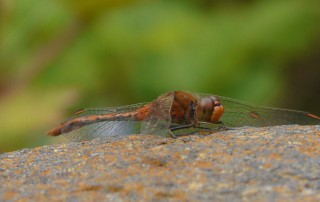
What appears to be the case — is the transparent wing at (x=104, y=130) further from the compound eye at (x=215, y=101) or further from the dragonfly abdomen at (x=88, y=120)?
the compound eye at (x=215, y=101)

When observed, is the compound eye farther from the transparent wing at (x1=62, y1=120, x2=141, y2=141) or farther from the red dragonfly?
the transparent wing at (x1=62, y1=120, x2=141, y2=141)

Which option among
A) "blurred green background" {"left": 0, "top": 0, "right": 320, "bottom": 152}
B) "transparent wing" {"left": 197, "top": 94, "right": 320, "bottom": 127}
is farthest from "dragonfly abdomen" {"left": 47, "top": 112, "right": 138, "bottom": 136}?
"blurred green background" {"left": 0, "top": 0, "right": 320, "bottom": 152}

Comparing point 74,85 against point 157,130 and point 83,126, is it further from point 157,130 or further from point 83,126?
point 157,130

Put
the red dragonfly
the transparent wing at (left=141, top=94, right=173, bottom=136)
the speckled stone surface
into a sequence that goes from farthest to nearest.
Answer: the red dragonfly → the transparent wing at (left=141, top=94, right=173, bottom=136) → the speckled stone surface

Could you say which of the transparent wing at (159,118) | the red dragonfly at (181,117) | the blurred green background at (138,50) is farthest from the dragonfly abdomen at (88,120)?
the blurred green background at (138,50)

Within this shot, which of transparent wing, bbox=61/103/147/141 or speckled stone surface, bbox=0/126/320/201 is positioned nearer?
speckled stone surface, bbox=0/126/320/201

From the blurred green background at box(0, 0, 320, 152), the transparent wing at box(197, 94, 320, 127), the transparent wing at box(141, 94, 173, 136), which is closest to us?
the transparent wing at box(141, 94, 173, 136)

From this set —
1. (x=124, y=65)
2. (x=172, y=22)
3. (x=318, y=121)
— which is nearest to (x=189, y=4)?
(x=172, y=22)
